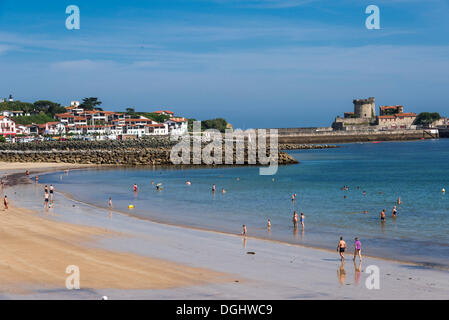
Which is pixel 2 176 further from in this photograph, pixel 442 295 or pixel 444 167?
pixel 444 167

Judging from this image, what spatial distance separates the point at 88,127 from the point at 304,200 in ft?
351

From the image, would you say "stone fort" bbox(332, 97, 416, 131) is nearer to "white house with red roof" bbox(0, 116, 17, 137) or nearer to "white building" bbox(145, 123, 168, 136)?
"white building" bbox(145, 123, 168, 136)

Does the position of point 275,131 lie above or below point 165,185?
above

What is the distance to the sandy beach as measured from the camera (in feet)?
48.8

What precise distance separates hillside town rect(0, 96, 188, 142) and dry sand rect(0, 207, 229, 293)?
99.6 meters

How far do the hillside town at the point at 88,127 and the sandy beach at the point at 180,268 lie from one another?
99.8 meters

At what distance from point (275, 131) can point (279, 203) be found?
107 meters

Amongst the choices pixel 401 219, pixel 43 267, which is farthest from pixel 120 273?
pixel 401 219

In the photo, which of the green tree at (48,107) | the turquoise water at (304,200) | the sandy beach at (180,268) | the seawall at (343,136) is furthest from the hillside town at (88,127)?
the sandy beach at (180,268)

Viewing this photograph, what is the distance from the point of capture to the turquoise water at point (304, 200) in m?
24.4

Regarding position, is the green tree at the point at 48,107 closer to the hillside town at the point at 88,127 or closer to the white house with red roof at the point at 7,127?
the hillside town at the point at 88,127

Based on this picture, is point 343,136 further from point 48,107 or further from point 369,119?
point 48,107

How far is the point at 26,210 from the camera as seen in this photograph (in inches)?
1218

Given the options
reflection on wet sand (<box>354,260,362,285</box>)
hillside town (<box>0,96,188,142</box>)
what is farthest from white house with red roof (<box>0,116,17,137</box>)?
reflection on wet sand (<box>354,260,362,285</box>)
